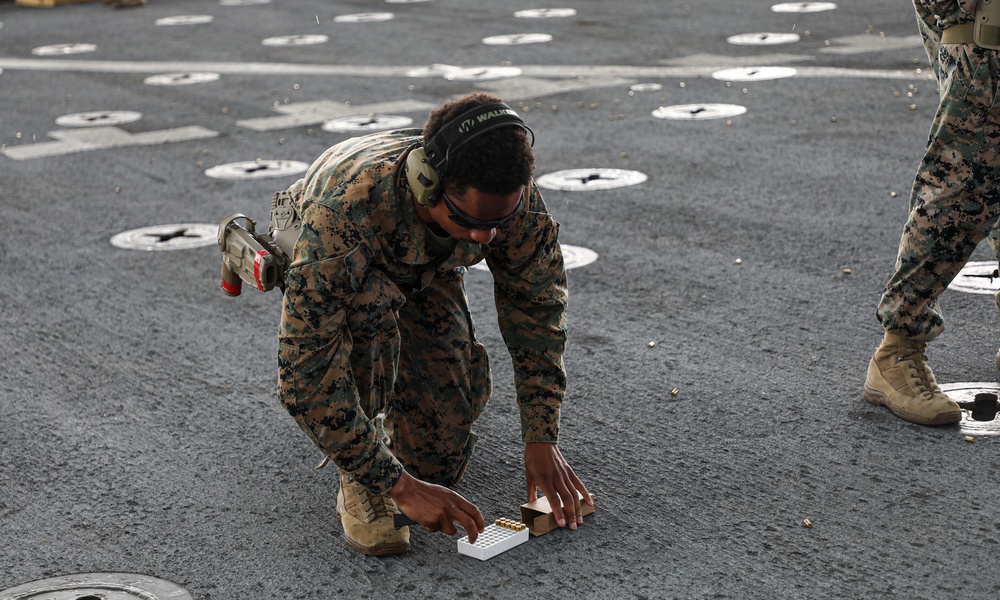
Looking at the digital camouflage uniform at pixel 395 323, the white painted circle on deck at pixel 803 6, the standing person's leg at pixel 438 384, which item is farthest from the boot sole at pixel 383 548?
the white painted circle on deck at pixel 803 6

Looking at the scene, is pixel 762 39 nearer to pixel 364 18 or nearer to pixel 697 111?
pixel 697 111

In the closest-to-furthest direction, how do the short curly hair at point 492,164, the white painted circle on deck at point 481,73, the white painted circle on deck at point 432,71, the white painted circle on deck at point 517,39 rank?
the short curly hair at point 492,164 < the white painted circle on deck at point 481,73 < the white painted circle on deck at point 432,71 < the white painted circle on deck at point 517,39

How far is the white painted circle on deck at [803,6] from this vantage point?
13906 millimetres

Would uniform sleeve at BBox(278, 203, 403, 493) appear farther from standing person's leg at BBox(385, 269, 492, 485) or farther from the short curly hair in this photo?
standing person's leg at BBox(385, 269, 492, 485)

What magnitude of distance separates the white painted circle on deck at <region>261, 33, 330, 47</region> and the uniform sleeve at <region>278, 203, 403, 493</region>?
431 inches

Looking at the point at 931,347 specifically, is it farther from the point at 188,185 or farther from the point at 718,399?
the point at 188,185

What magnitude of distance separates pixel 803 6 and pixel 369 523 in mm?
11924

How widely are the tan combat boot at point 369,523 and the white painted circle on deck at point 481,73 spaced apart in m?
7.84

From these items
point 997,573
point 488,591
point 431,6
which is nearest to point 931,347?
point 997,573

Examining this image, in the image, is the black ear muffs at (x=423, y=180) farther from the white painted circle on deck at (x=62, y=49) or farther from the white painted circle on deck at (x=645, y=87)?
the white painted circle on deck at (x=62, y=49)

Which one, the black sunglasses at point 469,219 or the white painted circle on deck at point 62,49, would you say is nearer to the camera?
the black sunglasses at point 469,219

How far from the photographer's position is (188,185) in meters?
7.86

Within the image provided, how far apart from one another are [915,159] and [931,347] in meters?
2.98

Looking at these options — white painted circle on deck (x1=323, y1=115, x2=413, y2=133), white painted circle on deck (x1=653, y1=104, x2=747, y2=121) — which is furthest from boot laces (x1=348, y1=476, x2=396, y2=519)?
white painted circle on deck (x1=653, y1=104, x2=747, y2=121)
